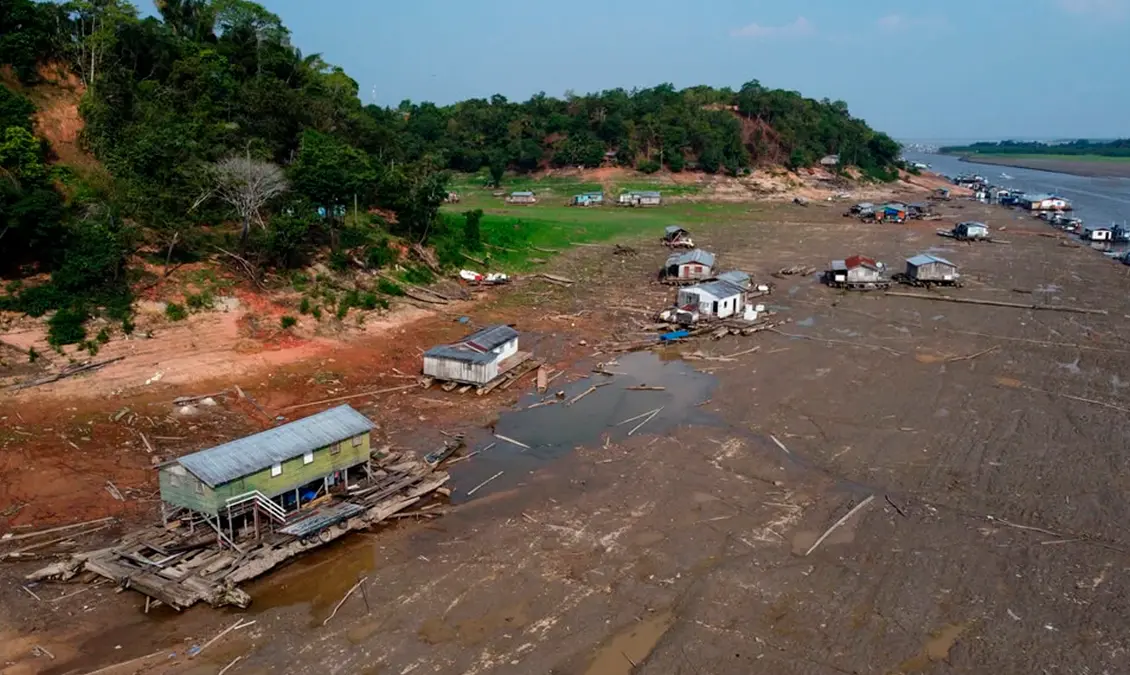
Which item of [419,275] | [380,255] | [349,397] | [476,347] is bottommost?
[349,397]

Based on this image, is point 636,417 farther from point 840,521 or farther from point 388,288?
point 388,288

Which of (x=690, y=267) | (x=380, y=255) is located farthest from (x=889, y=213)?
(x=380, y=255)

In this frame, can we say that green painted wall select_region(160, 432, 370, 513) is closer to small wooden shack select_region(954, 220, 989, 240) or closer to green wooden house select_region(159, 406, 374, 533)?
green wooden house select_region(159, 406, 374, 533)

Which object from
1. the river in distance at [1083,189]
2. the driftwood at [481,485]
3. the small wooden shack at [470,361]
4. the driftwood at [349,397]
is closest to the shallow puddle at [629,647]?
the driftwood at [481,485]

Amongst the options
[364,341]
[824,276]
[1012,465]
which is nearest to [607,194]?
[824,276]

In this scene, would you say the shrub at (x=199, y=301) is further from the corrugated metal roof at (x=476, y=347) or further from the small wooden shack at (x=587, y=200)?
the small wooden shack at (x=587, y=200)

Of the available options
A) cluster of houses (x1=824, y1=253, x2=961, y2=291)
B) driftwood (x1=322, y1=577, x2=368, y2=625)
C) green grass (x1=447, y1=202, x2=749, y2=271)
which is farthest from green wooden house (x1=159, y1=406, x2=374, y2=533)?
cluster of houses (x1=824, y1=253, x2=961, y2=291)
